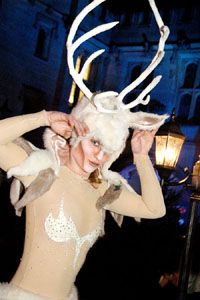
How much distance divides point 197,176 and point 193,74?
12762mm

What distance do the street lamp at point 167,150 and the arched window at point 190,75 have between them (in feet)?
37.8

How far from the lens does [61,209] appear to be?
2492mm

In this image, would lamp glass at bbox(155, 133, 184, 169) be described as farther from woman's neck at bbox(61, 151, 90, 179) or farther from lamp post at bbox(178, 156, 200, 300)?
woman's neck at bbox(61, 151, 90, 179)

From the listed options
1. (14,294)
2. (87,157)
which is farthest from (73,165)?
(14,294)

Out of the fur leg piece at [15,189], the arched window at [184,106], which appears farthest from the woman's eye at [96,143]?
the arched window at [184,106]

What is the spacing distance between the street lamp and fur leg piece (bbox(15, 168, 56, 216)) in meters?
3.94

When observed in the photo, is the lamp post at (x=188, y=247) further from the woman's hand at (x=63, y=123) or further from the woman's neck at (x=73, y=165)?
the woman's hand at (x=63, y=123)

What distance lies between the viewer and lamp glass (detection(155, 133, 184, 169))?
6.33 m

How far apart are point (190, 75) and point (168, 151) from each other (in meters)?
12.1

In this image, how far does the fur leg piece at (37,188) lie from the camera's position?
2.40 m

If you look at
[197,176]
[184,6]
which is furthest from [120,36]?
[197,176]

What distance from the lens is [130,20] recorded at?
65.3ft

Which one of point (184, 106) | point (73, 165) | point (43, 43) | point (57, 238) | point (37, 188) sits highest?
point (43, 43)

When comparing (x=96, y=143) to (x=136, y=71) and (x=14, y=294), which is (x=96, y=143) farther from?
(x=136, y=71)
